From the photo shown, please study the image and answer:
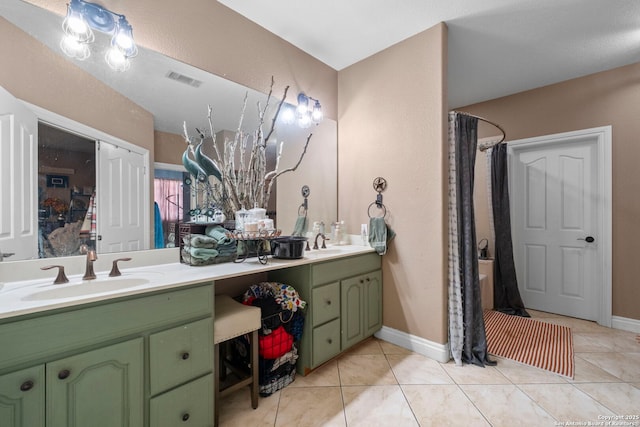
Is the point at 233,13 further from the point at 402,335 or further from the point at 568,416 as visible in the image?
the point at 568,416

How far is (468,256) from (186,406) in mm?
2001

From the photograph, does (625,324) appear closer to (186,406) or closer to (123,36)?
(186,406)

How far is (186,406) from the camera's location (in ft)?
4.10

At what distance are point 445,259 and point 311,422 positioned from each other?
4.64ft

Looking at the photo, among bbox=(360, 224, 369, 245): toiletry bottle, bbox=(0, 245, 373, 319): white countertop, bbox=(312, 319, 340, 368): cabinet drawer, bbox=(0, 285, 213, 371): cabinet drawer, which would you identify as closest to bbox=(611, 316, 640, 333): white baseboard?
bbox=(360, 224, 369, 245): toiletry bottle

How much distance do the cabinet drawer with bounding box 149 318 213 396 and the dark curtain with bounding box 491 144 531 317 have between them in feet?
10.5

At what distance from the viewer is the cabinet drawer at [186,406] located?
1.17 m

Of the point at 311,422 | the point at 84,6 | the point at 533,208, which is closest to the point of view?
the point at 84,6

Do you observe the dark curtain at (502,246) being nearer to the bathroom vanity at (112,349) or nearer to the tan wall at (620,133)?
the tan wall at (620,133)

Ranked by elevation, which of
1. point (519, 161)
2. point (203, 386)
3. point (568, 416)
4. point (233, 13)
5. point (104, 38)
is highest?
point (233, 13)

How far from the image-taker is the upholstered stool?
4.61 ft

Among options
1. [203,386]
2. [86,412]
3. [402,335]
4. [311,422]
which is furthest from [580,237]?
[86,412]

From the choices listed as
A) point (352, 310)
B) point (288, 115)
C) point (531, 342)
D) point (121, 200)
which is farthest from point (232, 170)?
point (531, 342)

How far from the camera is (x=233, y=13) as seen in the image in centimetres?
196
